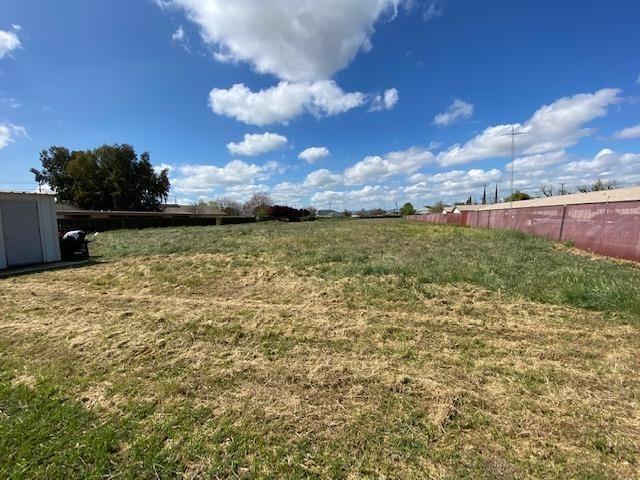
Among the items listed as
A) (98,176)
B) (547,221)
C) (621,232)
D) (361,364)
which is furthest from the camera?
(98,176)

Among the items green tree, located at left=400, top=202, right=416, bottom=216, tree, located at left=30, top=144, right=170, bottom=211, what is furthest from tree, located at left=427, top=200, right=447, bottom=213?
tree, located at left=30, top=144, right=170, bottom=211

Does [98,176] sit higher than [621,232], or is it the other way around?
[98,176]

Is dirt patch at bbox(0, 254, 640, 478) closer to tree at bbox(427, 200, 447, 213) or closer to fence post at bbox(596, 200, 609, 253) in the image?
fence post at bbox(596, 200, 609, 253)

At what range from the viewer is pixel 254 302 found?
5.70 m

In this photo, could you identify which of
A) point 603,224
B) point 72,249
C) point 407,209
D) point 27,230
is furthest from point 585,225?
point 407,209

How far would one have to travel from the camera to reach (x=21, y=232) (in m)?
10.3

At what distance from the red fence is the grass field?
485cm

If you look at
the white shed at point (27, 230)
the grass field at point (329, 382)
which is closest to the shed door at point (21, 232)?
the white shed at point (27, 230)

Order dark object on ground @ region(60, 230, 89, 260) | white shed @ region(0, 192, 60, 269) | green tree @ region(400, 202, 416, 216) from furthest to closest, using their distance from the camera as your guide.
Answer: green tree @ region(400, 202, 416, 216)
dark object on ground @ region(60, 230, 89, 260)
white shed @ region(0, 192, 60, 269)

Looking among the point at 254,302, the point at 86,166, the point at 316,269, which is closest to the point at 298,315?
the point at 254,302

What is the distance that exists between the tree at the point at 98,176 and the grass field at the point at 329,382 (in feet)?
146

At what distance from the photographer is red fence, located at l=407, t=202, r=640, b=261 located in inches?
378

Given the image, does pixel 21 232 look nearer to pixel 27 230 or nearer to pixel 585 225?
pixel 27 230

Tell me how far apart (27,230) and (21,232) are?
0.18 meters
